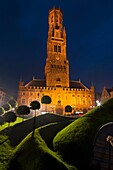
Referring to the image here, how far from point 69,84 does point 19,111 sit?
176ft

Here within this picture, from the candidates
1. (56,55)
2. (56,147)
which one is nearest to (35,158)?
(56,147)

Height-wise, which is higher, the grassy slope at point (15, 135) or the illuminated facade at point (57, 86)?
the illuminated facade at point (57, 86)

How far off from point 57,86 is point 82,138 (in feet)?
195

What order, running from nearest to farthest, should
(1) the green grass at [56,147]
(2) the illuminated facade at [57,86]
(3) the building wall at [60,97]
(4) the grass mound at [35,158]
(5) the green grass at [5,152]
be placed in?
(4) the grass mound at [35,158], (1) the green grass at [56,147], (5) the green grass at [5,152], (3) the building wall at [60,97], (2) the illuminated facade at [57,86]

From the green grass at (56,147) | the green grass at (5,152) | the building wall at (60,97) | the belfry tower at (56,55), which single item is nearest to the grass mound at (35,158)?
the green grass at (56,147)

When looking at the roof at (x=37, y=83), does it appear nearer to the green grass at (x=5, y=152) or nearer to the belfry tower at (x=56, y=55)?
the belfry tower at (x=56, y=55)

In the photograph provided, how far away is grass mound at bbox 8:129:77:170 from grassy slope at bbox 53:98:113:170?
121 cm

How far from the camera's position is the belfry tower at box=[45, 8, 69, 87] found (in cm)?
7912

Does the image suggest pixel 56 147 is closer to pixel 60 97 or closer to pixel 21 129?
pixel 21 129

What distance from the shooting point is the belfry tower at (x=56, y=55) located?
79.1m

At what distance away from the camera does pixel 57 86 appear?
3073 inches

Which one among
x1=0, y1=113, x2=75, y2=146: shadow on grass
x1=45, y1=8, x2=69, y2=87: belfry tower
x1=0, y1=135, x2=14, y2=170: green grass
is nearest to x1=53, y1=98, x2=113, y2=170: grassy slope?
x1=0, y1=135, x2=14, y2=170: green grass

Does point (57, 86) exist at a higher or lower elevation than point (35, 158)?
higher

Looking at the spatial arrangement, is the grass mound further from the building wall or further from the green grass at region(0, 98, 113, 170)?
the building wall
